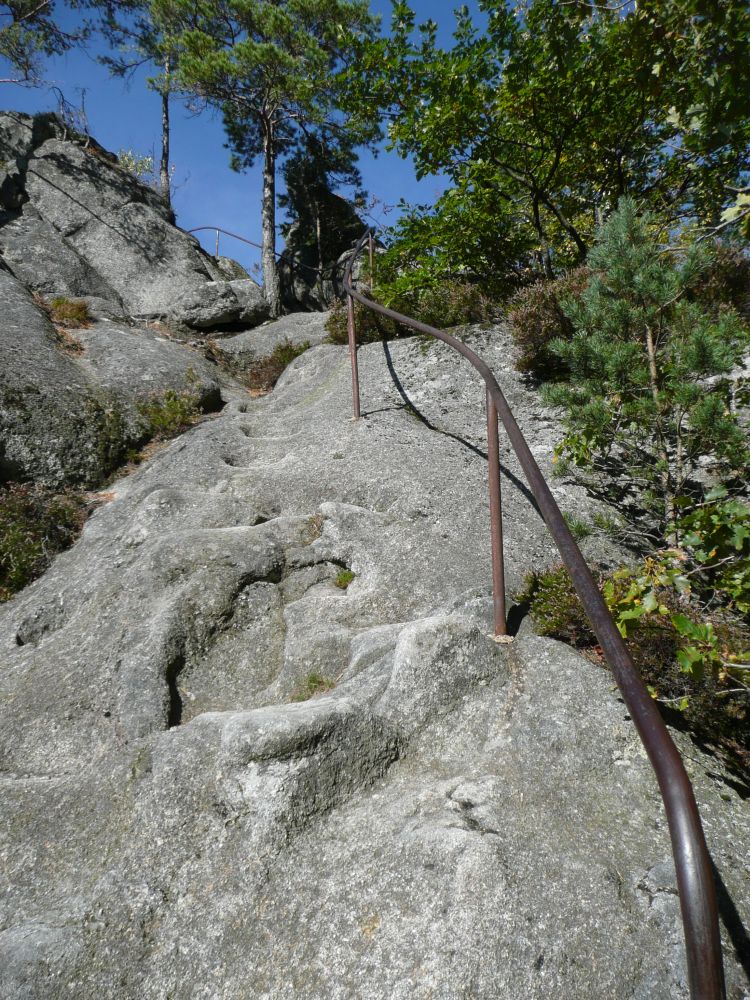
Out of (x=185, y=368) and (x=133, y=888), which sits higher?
(x=185, y=368)

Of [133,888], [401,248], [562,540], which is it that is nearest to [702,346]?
[562,540]

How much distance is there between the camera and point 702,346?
4348 millimetres

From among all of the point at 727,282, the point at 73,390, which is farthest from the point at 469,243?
the point at 73,390

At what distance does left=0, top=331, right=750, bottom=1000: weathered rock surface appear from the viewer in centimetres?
219

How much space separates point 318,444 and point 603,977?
5.62 m

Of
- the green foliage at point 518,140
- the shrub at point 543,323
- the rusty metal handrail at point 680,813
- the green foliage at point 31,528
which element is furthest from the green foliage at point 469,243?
the rusty metal handrail at point 680,813

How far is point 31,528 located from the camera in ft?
20.1

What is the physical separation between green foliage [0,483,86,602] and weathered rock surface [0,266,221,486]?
17.0 inches

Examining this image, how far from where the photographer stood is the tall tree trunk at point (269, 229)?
15.3 meters

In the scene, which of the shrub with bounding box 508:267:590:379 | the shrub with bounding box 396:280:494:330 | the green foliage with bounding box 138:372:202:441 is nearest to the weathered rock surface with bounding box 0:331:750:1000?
the shrub with bounding box 508:267:590:379

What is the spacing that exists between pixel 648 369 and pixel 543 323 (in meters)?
2.61

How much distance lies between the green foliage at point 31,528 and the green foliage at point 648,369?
5377mm

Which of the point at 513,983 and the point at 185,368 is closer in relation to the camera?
the point at 513,983

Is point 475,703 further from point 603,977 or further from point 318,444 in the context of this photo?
point 318,444
